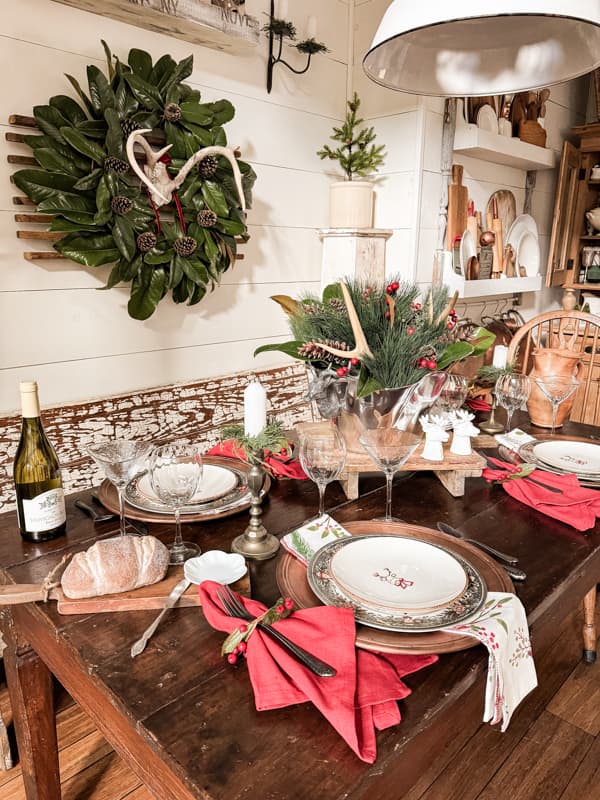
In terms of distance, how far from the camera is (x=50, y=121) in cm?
160

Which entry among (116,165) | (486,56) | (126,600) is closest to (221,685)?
(126,600)

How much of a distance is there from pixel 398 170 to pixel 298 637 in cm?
222

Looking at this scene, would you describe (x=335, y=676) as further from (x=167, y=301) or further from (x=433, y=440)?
(x=167, y=301)

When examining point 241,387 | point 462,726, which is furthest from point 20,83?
point 462,726

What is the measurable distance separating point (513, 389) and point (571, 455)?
0.23m

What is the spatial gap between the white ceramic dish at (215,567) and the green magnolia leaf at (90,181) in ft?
3.83

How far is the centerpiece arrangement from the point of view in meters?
1.13

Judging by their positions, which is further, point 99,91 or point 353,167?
point 353,167

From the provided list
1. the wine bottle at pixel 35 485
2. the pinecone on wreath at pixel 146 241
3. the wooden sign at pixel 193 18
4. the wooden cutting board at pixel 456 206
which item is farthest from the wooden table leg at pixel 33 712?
the wooden cutting board at pixel 456 206

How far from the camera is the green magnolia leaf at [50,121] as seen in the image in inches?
62.0

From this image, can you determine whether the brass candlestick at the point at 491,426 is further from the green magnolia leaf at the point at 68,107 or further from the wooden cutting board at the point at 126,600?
the green magnolia leaf at the point at 68,107

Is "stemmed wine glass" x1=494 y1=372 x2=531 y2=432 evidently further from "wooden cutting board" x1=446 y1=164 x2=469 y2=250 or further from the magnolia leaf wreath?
"wooden cutting board" x1=446 y1=164 x2=469 y2=250

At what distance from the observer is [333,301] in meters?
1.21

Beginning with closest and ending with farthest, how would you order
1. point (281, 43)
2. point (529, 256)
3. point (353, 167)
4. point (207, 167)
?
point (207, 167), point (281, 43), point (353, 167), point (529, 256)
